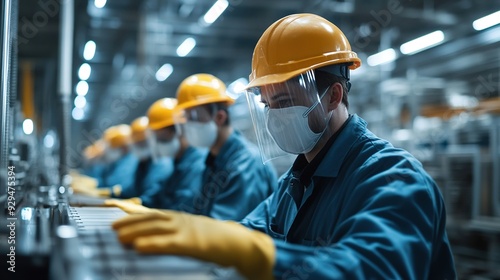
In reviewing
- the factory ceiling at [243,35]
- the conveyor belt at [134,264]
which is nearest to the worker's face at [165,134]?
the factory ceiling at [243,35]

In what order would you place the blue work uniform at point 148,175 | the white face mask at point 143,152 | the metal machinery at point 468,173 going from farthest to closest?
1. the white face mask at point 143,152
2. the blue work uniform at point 148,175
3. the metal machinery at point 468,173

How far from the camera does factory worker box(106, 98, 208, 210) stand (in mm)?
3849

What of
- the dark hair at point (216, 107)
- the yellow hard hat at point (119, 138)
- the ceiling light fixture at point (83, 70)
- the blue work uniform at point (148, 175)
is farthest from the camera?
the ceiling light fixture at point (83, 70)

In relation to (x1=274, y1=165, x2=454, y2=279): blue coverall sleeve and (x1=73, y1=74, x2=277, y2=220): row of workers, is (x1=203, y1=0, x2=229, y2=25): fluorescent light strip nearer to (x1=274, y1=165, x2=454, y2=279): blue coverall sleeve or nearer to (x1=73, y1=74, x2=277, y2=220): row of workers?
(x1=73, y1=74, x2=277, y2=220): row of workers

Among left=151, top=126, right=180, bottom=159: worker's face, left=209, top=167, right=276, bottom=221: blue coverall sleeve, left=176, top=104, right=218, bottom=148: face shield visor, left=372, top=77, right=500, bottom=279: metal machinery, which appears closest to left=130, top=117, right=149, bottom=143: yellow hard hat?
left=151, top=126, right=180, bottom=159: worker's face

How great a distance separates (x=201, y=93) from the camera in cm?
348

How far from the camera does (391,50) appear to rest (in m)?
8.52

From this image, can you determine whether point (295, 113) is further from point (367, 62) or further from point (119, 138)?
Result: point (367, 62)

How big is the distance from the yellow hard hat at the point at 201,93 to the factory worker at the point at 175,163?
Result: 228 millimetres

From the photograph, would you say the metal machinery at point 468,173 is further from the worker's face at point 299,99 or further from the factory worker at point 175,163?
the worker's face at point 299,99

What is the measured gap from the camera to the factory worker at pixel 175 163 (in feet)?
12.6

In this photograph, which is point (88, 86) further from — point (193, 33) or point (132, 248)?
point (132, 248)

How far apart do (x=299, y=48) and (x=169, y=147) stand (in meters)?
3.02

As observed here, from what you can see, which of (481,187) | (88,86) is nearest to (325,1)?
(481,187)
